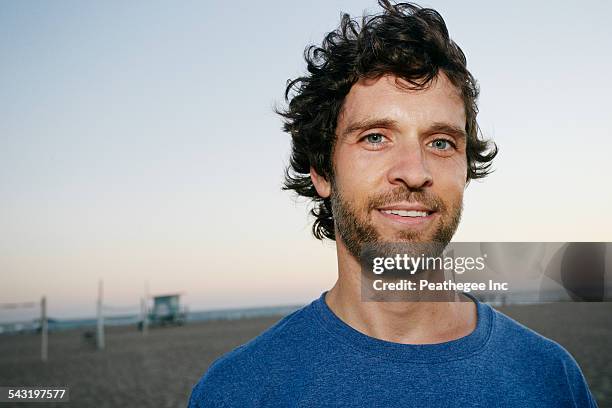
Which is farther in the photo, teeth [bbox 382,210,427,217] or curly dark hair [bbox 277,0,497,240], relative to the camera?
curly dark hair [bbox 277,0,497,240]

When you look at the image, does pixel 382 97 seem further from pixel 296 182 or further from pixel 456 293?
pixel 296 182

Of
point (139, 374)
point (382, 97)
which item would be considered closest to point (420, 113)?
point (382, 97)

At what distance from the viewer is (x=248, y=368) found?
2.43 metres

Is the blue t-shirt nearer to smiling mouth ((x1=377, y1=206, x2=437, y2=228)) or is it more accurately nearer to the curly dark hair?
smiling mouth ((x1=377, y1=206, x2=437, y2=228))

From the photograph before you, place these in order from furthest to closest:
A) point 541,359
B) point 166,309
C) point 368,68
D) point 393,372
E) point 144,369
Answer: point 166,309 → point 144,369 → point 368,68 → point 541,359 → point 393,372

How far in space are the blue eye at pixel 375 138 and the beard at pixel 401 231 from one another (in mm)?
278

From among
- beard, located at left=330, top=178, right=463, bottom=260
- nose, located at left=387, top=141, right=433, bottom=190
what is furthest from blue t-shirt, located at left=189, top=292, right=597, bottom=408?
nose, located at left=387, top=141, right=433, bottom=190

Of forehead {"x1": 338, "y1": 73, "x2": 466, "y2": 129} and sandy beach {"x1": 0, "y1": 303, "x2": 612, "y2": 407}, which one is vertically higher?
forehead {"x1": 338, "y1": 73, "x2": 466, "y2": 129}

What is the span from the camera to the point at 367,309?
8.15 feet

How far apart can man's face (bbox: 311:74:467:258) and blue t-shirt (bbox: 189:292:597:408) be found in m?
0.45

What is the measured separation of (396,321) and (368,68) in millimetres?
1344

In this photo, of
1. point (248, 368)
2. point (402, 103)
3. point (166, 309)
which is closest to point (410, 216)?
point (402, 103)

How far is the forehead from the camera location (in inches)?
99.1

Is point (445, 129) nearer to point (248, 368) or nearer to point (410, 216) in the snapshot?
point (410, 216)
